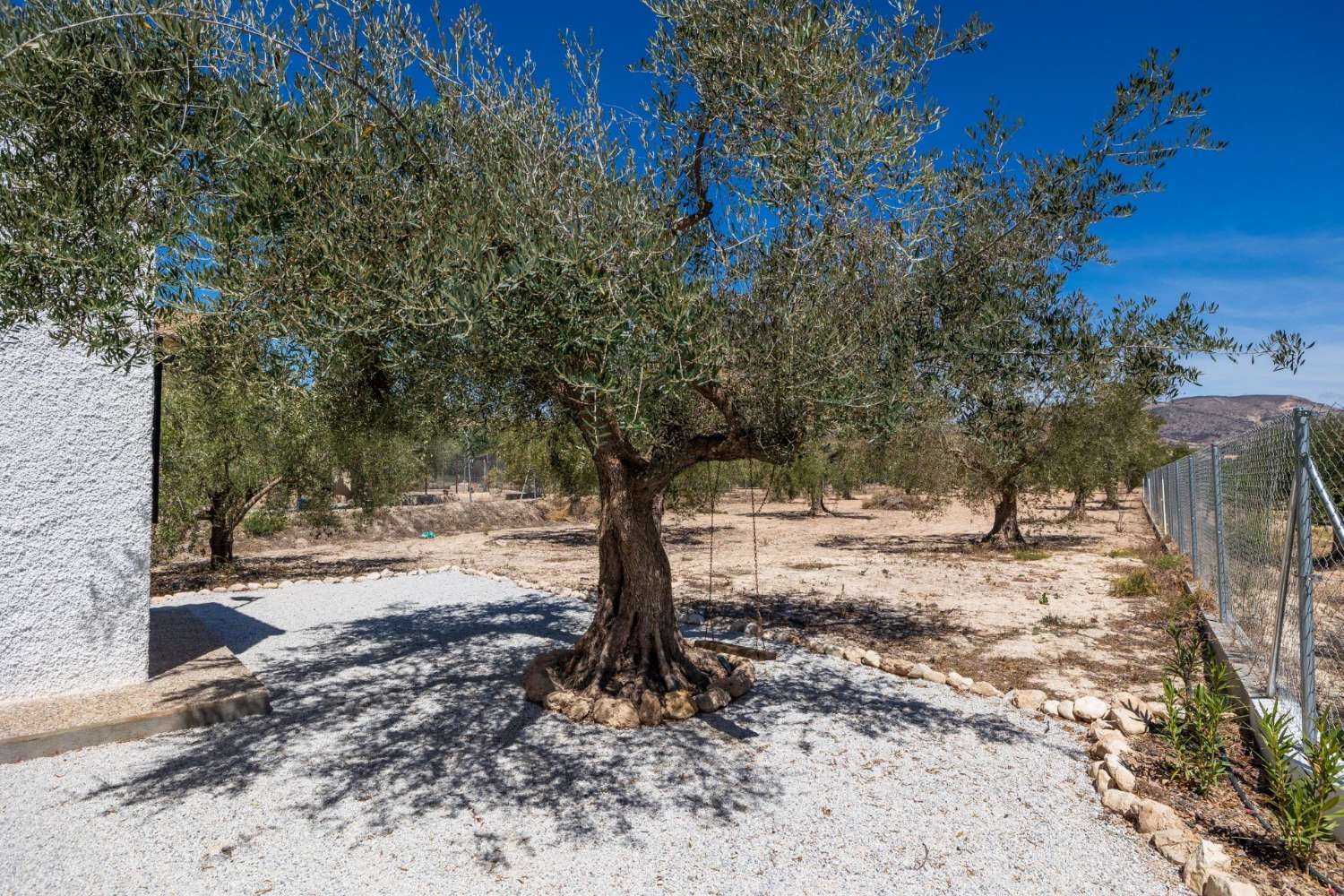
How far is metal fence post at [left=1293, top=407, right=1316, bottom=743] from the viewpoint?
15.4 feet

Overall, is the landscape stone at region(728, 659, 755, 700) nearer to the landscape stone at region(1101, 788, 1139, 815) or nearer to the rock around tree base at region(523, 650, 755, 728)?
the rock around tree base at region(523, 650, 755, 728)

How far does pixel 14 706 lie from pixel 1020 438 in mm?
8207

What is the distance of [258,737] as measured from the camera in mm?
5906

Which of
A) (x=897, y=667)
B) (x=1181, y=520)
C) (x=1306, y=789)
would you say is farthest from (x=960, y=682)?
(x=1181, y=520)

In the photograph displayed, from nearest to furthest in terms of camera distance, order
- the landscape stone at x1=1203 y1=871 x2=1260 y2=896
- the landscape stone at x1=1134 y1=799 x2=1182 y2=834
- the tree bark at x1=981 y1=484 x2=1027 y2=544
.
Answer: the landscape stone at x1=1203 y1=871 x2=1260 y2=896 < the landscape stone at x1=1134 y1=799 x2=1182 y2=834 < the tree bark at x1=981 y1=484 x2=1027 y2=544

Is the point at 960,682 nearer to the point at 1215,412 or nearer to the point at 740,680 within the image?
the point at 740,680

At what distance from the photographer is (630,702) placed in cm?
644

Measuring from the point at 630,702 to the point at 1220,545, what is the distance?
699cm

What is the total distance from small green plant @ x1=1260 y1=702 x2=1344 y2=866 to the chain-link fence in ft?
1.20

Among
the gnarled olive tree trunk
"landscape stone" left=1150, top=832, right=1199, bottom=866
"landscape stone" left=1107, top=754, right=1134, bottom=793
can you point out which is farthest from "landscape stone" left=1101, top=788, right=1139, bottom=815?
the gnarled olive tree trunk

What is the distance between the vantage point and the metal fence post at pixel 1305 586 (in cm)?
470

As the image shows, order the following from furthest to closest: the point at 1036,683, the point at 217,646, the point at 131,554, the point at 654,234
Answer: the point at 217,646 → the point at 1036,683 → the point at 131,554 → the point at 654,234

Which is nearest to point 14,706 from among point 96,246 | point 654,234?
point 96,246

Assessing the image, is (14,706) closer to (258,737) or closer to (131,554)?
(131,554)
